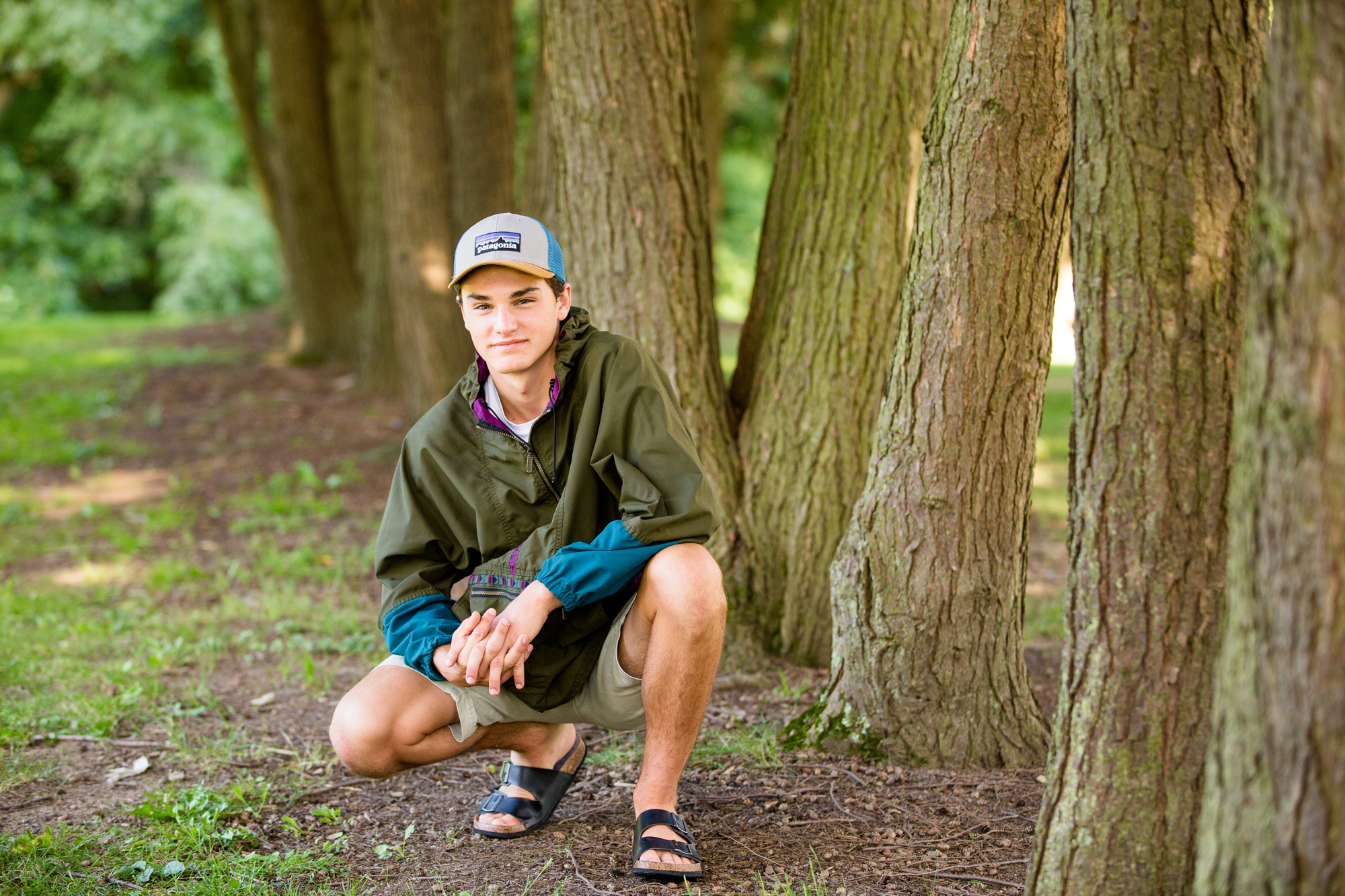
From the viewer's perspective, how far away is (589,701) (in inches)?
112

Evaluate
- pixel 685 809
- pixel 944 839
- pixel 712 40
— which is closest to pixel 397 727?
pixel 685 809

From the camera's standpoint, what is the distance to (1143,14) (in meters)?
1.93

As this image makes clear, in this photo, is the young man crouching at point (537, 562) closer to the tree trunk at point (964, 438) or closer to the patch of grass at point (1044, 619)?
the tree trunk at point (964, 438)

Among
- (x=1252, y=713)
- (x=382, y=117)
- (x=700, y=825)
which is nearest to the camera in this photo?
(x=1252, y=713)

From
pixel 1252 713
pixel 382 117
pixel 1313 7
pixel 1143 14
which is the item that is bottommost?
pixel 1252 713

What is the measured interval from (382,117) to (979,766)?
6.38m

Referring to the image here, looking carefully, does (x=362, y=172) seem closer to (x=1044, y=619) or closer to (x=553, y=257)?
(x=1044, y=619)

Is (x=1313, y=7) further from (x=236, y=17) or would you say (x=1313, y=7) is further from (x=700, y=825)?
(x=236, y=17)

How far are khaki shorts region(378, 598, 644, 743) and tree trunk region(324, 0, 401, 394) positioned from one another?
6.91 metres

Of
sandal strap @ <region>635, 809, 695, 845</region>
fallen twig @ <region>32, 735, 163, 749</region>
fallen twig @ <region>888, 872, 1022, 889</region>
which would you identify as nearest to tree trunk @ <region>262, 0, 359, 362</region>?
fallen twig @ <region>32, 735, 163, 749</region>

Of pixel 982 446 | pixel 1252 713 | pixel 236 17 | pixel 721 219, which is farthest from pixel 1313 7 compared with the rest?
pixel 721 219

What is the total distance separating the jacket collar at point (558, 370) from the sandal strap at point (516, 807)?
101 cm

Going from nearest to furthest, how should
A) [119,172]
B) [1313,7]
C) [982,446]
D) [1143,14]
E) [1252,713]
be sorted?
[1313,7] → [1252,713] → [1143,14] → [982,446] → [119,172]

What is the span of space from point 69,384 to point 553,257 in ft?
32.4
